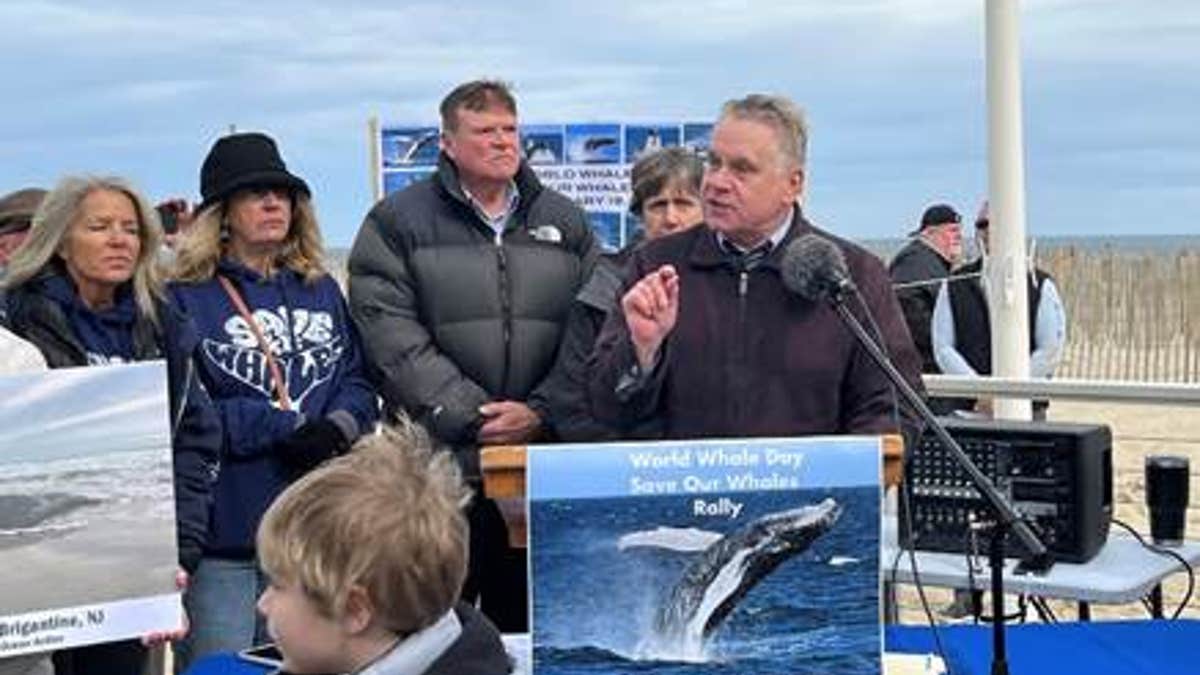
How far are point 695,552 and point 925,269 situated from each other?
6.23m

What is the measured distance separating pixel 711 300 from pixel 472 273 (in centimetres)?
89

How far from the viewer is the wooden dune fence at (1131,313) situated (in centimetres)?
1545

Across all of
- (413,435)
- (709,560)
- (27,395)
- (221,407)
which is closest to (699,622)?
(709,560)

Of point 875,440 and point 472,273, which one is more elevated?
point 472,273

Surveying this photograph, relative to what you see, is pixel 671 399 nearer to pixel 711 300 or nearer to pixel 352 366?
pixel 711 300

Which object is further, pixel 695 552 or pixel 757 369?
pixel 757 369

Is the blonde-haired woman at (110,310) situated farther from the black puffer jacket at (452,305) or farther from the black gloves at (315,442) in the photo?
the black puffer jacket at (452,305)

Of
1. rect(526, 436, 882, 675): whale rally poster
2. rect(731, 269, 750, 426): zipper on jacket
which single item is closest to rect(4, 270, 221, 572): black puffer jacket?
rect(731, 269, 750, 426): zipper on jacket

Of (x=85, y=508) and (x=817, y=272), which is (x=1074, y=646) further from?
(x=85, y=508)

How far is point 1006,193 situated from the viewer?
20.7ft

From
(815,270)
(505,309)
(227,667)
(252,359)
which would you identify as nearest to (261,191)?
(252,359)

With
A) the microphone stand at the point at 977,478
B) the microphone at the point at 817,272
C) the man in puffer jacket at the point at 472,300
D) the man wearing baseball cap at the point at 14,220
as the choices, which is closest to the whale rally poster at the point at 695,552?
the microphone stand at the point at 977,478

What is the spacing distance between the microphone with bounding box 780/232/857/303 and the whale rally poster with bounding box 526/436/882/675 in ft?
1.23

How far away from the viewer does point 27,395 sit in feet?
9.80
